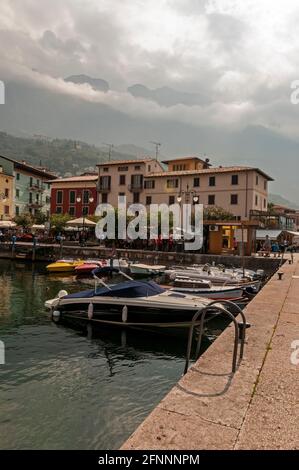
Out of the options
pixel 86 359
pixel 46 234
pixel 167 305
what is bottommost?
pixel 86 359

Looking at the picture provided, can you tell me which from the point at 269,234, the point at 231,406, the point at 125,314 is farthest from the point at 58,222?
the point at 231,406

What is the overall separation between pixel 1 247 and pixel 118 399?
4241 centimetres

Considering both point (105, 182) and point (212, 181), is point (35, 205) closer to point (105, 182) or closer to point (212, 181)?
point (105, 182)

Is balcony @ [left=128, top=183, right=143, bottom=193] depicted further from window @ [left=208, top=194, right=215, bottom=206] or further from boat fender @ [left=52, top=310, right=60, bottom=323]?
boat fender @ [left=52, top=310, right=60, bottom=323]

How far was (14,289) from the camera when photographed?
25.1 meters

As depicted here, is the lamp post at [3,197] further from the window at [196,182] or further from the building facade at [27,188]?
the window at [196,182]

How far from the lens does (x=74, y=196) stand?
68.6 m

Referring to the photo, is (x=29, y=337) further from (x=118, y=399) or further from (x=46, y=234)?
(x=46, y=234)

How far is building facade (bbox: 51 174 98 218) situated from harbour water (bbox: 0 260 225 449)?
50.5m

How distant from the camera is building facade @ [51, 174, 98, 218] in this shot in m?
67.3

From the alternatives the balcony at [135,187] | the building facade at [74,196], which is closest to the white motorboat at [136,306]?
the balcony at [135,187]

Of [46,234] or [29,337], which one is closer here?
[29,337]

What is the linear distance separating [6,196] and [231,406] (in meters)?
69.3
